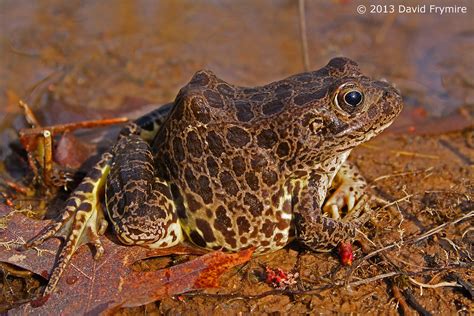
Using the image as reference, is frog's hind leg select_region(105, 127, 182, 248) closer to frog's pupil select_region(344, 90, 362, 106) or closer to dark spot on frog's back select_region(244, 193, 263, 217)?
dark spot on frog's back select_region(244, 193, 263, 217)

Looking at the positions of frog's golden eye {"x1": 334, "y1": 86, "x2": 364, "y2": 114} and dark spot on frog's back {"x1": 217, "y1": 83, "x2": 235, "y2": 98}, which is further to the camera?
dark spot on frog's back {"x1": 217, "y1": 83, "x2": 235, "y2": 98}

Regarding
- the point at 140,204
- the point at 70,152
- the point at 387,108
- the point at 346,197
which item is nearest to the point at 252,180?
the point at 140,204

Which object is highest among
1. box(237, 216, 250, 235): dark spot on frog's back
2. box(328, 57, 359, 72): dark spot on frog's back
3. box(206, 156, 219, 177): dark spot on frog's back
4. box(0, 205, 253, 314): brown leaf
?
box(328, 57, 359, 72): dark spot on frog's back

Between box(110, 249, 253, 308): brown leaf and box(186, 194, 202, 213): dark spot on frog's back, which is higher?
box(186, 194, 202, 213): dark spot on frog's back

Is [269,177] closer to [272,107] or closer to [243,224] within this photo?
[243,224]

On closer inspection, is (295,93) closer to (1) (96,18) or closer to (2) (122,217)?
(2) (122,217)

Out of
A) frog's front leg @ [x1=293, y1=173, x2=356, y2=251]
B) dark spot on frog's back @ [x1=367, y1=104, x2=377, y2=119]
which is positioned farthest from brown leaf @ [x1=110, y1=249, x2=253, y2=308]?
dark spot on frog's back @ [x1=367, y1=104, x2=377, y2=119]
